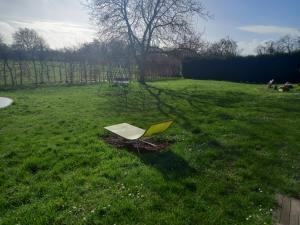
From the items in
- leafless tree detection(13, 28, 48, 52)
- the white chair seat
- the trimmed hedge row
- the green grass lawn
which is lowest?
the green grass lawn

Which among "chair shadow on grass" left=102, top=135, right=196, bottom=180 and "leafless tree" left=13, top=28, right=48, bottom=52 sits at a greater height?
"leafless tree" left=13, top=28, right=48, bottom=52

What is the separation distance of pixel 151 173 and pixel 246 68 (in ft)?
88.5

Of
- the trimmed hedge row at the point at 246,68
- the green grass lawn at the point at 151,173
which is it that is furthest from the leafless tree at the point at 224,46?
the green grass lawn at the point at 151,173

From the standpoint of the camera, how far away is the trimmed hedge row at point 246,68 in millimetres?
26656

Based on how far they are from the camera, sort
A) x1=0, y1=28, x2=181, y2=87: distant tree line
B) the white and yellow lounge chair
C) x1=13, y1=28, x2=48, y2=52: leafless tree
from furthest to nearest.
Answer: x1=13, y1=28, x2=48, y2=52: leafless tree < x1=0, y1=28, x2=181, y2=87: distant tree line < the white and yellow lounge chair

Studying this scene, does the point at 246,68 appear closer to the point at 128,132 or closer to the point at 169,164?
the point at 128,132

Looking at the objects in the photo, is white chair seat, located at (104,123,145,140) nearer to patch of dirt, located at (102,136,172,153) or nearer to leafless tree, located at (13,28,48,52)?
patch of dirt, located at (102,136,172,153)

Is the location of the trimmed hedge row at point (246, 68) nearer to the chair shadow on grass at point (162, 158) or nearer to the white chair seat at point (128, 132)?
the white chair seat at point (128, 132)

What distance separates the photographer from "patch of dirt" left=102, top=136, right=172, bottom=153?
601cm

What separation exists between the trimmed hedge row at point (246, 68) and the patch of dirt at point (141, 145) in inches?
937

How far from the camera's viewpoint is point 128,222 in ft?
11.1

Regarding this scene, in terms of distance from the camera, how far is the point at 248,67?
95.1ft

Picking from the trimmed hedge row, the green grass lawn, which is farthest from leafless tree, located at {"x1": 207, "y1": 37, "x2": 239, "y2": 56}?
the green grass lawn

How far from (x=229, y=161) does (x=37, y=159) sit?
3.69m
